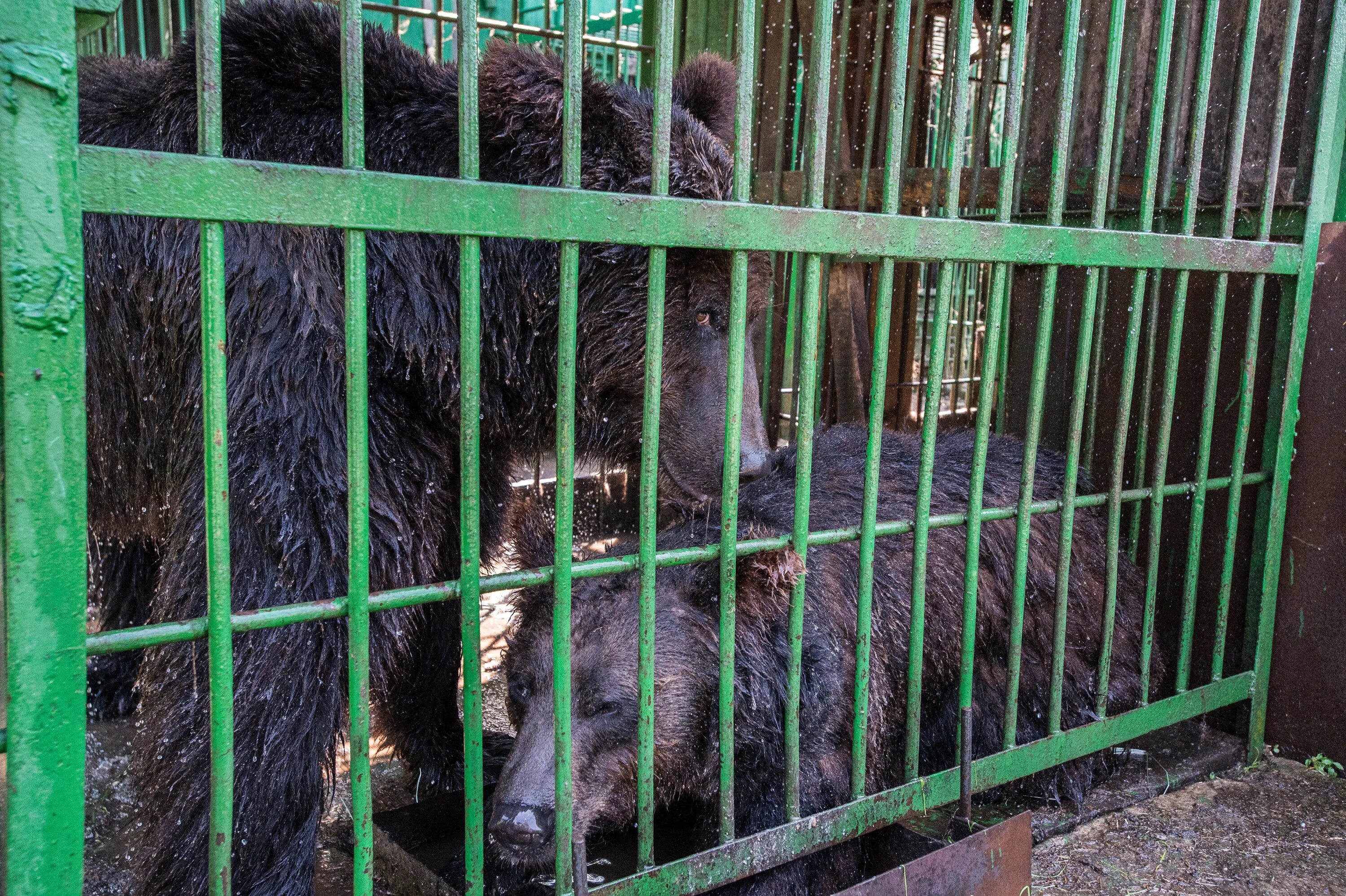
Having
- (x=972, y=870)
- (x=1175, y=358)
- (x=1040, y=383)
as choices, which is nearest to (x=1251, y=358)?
(x=1175, y=358)

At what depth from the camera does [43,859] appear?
164 centimetres

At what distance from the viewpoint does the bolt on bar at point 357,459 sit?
5.98 ft

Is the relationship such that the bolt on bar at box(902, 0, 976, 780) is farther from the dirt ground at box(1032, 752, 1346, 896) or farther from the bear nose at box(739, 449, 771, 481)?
the dirt ground at box(1032, 752, 1346, 896)

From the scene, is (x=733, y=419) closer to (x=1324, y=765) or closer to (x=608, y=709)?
(x=608, y=709)

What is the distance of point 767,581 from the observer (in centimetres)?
269

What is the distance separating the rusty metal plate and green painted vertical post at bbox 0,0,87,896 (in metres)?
1.47

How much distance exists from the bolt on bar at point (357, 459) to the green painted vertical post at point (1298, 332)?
323 cm

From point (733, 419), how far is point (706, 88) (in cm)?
150

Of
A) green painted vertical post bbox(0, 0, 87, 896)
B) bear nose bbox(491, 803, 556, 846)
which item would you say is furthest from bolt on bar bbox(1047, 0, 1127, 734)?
green painted vertical post bbox(0, 0, 87, 896)

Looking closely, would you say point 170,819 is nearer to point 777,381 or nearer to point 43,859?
point 43,859

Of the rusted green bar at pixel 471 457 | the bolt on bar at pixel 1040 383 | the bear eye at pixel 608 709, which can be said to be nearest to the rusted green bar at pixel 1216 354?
the bolt on bar at pixel 1040 383

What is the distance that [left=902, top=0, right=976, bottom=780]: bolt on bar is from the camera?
8.86ft

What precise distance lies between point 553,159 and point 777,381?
126 inches

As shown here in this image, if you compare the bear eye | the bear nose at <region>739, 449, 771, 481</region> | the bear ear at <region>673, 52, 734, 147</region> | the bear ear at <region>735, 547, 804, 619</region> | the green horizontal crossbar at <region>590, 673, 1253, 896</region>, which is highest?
the bear ear at <region>673, 52, 734, 147</region>
